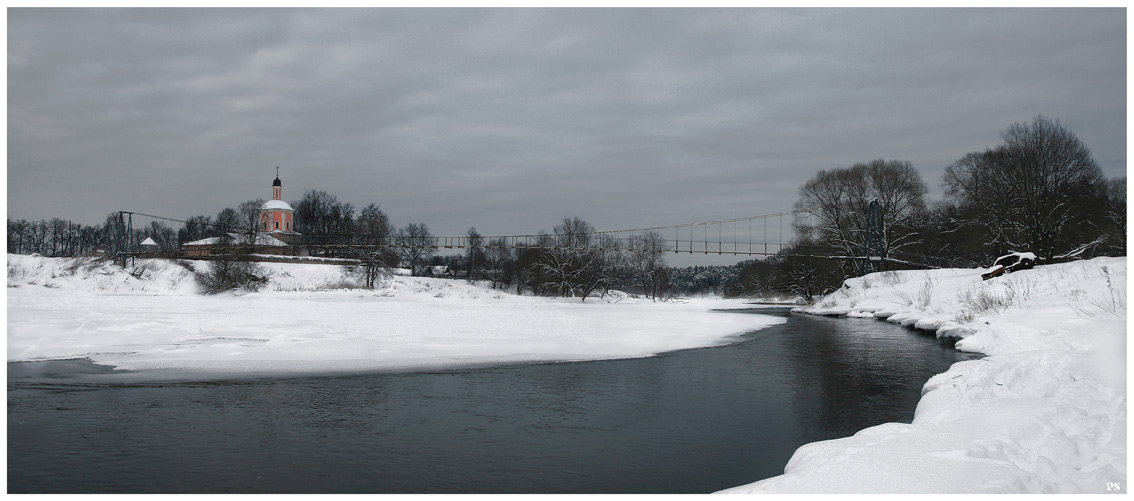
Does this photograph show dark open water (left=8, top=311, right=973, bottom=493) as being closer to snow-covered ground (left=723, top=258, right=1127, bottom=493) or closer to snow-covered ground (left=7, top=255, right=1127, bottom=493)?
A: snow-covered ground (left=723, top=258, right=1127, bottom=493)

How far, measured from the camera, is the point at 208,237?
2574 inches

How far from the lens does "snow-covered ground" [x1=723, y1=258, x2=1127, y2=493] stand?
3.93 m

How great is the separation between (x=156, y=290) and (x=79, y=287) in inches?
153

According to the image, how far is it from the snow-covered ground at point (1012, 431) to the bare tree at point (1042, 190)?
17734 mm

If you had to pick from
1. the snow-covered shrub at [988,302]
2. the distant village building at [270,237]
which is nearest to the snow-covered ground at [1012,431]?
the snow-covered shrub at [988,302]

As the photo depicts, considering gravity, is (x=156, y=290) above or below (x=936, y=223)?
below

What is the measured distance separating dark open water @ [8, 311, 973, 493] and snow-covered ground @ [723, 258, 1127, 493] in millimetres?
625

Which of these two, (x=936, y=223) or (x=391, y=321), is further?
(x=936, y=223)

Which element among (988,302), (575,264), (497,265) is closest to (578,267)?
(575,264)

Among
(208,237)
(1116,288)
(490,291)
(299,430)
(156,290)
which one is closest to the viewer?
(299,430)

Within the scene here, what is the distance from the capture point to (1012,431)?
496 cm

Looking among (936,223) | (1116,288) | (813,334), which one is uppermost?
(936,223)

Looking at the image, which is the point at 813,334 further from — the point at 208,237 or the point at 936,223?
the point at 208,237

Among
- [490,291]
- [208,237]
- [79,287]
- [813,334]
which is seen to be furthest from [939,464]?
[208,237]
